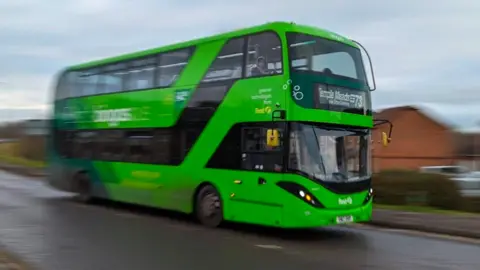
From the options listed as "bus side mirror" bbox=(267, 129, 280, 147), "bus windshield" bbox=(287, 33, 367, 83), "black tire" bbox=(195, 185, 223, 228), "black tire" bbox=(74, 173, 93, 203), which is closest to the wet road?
"black tire" bbox=(195, 185, 223, 228)

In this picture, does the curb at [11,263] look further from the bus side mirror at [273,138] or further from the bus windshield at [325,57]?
the bus windshield at [325,57]

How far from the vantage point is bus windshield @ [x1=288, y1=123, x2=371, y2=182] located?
1075cm

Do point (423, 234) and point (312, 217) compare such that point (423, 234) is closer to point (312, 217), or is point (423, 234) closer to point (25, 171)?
point (312, 217)

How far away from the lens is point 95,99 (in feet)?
53.7

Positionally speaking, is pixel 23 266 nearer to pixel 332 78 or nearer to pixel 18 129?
Answer: pixel 332 78

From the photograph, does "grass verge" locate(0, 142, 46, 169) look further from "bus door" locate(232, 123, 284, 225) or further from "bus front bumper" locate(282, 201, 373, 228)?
"bus front bumper" locate(282, 201, 373, 228)

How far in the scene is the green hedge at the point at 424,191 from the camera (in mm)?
16953

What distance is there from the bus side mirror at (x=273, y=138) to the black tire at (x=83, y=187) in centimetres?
792

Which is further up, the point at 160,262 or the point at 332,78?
the point at 332,78

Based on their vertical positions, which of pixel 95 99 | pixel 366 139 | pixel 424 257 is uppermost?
pixel 95 99

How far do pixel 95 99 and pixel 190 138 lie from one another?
449 centimetres

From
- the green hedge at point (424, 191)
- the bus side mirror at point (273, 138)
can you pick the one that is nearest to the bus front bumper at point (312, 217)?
the bus side mirror at point (273, 138)

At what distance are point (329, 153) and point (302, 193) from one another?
962 millimetres

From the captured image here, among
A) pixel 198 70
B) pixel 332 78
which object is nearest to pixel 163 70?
pixel 198 70
